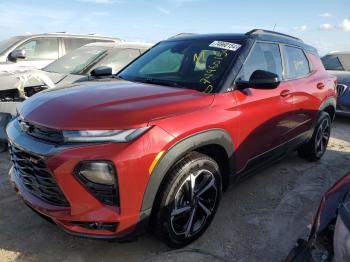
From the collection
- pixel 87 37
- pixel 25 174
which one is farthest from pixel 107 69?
pixel 87 37

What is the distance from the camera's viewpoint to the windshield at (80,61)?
242 inches

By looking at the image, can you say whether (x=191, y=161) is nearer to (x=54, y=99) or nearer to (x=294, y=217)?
(x=54, y=99)

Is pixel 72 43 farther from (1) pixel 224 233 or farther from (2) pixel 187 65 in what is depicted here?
(1) pixel 224 233

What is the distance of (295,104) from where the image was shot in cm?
422

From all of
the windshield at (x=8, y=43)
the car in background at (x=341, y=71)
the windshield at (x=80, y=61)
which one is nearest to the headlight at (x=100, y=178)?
the windshield at (x=80, y=61)

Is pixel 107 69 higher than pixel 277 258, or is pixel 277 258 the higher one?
pixel 107 69

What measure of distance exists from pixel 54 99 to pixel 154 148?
3.16ft

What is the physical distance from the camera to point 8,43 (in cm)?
807

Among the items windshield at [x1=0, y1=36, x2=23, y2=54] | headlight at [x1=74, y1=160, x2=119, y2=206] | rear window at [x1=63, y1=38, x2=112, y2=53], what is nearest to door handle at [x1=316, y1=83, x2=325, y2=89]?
headlight at [x1=74, y1=160, x2=119, y2=206]

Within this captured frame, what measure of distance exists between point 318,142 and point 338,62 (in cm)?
538

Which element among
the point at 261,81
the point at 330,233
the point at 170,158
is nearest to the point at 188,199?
the point at 170,158

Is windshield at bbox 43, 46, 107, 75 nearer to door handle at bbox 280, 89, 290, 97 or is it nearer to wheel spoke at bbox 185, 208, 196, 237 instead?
door handle at bbox 280, 89, 290, 97

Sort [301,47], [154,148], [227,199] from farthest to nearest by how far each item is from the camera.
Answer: [301,47]
[227,199]
[154,148]

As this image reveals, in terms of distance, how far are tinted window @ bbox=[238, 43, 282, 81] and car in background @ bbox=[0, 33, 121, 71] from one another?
5.27 m
